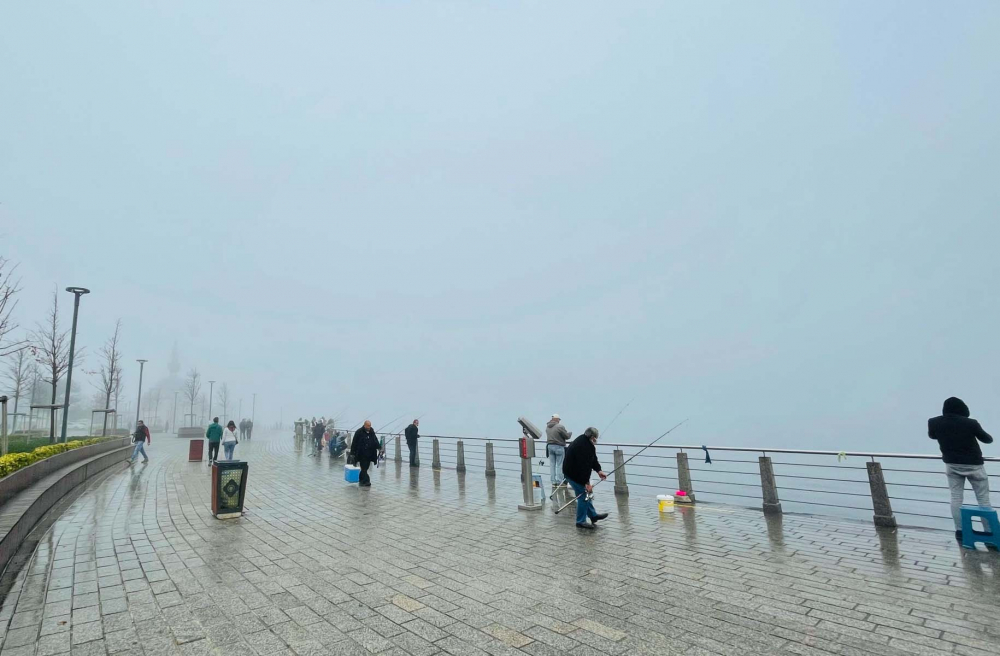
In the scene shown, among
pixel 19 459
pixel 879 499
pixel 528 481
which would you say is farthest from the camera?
pixel 528 481

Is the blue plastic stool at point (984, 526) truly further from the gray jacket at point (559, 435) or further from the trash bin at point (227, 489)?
the trash bin at point (227, 489)

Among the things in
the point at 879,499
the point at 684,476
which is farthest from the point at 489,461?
the point at 879,499

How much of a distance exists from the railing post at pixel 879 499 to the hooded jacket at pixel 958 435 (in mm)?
1070

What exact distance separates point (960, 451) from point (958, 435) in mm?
230

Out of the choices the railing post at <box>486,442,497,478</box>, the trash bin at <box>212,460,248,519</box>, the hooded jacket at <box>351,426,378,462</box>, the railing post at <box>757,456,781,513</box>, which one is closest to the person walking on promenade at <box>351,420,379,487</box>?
the hooded jacket at <box>351,426,378,462</box>

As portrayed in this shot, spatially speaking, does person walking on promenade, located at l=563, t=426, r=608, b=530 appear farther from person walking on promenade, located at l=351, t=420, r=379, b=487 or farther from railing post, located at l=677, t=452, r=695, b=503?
person walking on promenade, located at l=351, t=420, r=379, b=487

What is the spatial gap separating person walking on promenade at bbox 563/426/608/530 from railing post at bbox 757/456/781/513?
11.0 ft

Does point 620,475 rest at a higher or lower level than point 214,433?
lower

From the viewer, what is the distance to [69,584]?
19.0 feet

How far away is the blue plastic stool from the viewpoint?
23.1 feet

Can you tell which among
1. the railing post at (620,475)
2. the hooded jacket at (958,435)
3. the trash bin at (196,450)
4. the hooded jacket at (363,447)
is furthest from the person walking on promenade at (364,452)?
the hooded jacket at (958,435)

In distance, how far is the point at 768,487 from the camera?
987 centimetres

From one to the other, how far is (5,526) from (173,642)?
447cm

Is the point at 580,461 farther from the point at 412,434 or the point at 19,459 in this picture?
the point at 412,434
